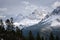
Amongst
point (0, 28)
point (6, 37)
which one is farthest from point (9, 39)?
point (0, 28)

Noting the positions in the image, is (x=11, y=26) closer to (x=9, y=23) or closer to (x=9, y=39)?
(x=9, y=23)

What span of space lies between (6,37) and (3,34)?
1736 millimetres

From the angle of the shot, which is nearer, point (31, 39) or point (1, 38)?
point (1, 38)

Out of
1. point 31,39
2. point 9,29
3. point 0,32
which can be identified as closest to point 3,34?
point 0,32

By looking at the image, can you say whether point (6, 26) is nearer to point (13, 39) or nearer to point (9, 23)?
point (9, 23)

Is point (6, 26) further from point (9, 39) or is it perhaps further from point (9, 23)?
point (9, 39)

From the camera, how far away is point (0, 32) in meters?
84.7

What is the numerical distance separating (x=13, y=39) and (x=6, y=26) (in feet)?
41.5

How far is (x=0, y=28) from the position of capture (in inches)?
3440

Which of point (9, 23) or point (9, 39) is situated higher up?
point (9, 23)

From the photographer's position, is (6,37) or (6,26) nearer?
(6,37)

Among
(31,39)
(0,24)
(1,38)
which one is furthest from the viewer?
(31,39)

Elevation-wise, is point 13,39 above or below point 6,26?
below

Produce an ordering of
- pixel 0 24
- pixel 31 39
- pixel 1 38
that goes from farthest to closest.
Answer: pixel 31 39, pixel 0 24, pixel 1 38
